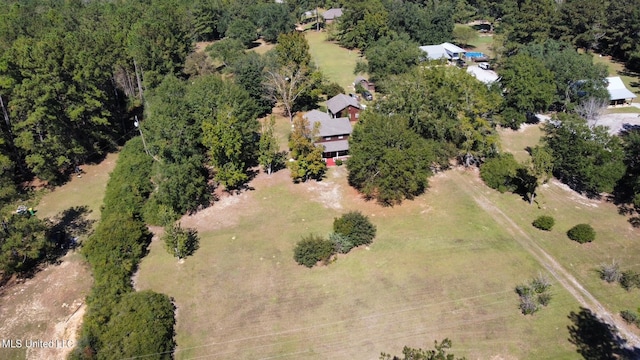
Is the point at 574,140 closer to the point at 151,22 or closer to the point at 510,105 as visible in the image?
the point at 510,105

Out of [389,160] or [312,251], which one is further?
[389,160]

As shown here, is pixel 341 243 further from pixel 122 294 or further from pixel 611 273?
pixel 611 273

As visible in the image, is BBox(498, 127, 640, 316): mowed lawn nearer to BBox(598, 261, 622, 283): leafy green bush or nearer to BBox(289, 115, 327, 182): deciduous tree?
BBox(598, 261, 622, 283): leafy green bush

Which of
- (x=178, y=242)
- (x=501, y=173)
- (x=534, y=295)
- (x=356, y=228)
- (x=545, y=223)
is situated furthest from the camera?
(x=501, y=173)

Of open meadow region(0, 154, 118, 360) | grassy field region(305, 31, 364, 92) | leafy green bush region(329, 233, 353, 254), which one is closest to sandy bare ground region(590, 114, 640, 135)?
grassy field region(305, 31, 364, 92)

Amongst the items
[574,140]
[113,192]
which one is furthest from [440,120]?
[113,192]

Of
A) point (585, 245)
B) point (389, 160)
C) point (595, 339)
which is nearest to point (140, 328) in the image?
point (389, 160)
